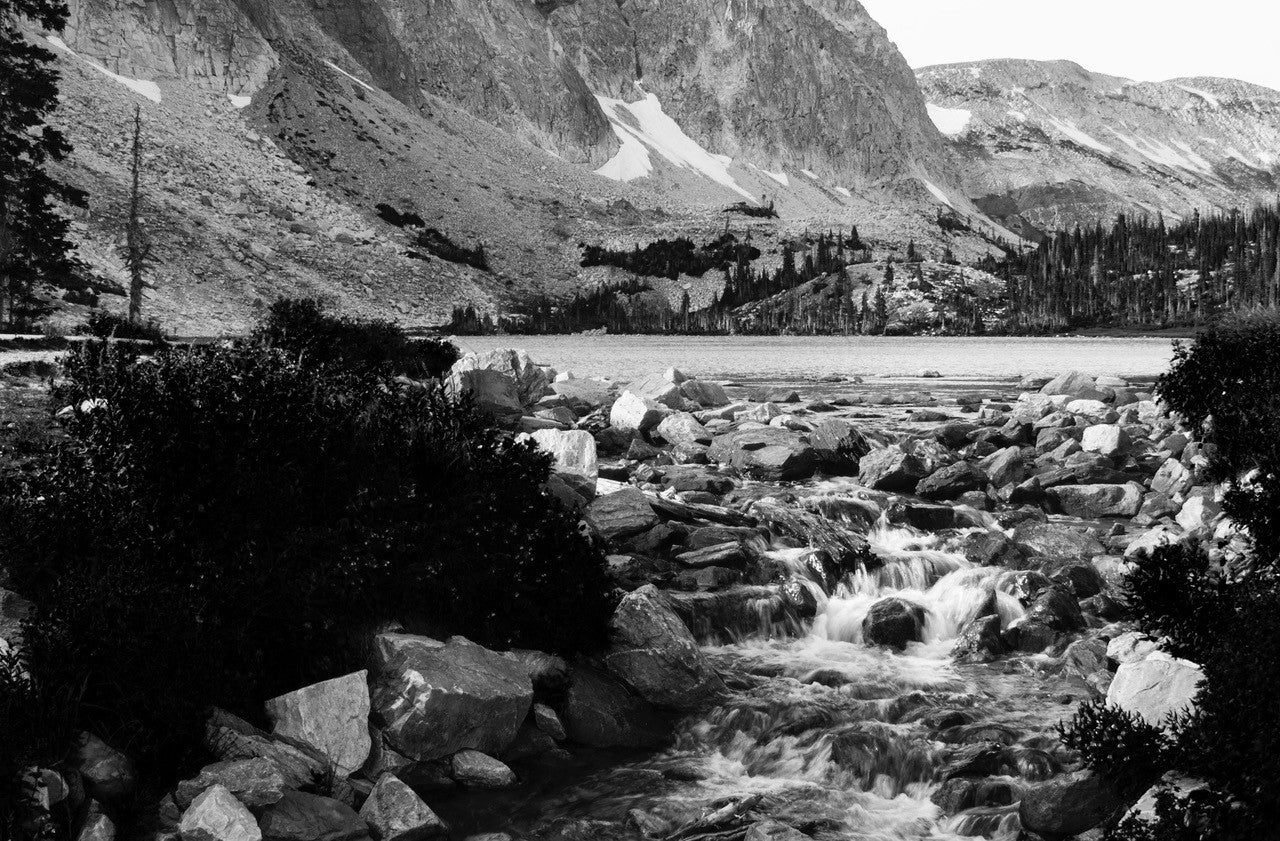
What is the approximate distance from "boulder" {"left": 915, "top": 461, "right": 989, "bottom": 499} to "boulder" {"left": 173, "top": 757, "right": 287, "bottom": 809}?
53.1 ft

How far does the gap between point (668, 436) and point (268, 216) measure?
400ft

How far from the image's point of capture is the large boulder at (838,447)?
23438 millimetres

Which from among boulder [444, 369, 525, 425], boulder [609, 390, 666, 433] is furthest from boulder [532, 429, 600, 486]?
boulder [444, 369, 525, 425]

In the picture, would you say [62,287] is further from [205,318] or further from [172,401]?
[172,401]

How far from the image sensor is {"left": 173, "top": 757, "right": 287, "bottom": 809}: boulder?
23.1ft

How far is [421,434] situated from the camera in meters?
11.8

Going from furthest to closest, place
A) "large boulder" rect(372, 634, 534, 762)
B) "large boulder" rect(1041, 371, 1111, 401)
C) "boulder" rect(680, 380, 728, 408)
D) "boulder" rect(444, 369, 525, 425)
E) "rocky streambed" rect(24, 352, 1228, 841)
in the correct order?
"large boulder" rect(1041, 371, 1111, 401) → "boulder" rect(680, 380, 728, 408) → "boulder" rect(444, 369, 525, 425) → "large boulder" rect(372, 634, 534, 762) → "rocky streambed" rect(24, 352, 1228, 841)

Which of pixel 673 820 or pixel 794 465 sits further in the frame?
pixel 794 465

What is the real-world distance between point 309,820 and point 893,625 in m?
8.56

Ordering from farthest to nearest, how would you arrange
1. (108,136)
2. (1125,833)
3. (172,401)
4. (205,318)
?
1. (108,136)
2. (205,318)
3. (172,401)
4. (1125,833)

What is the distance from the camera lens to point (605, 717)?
990 cm

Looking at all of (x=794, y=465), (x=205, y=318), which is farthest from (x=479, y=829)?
(x=205, y=318)

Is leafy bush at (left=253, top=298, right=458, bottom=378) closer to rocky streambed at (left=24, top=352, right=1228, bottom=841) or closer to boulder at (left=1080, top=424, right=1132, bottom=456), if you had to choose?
rocky streambed at (left=24, top=352, right=1228, bottom=841)

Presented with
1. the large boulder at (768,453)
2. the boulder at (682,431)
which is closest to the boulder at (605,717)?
the large boulder at (768,453)
